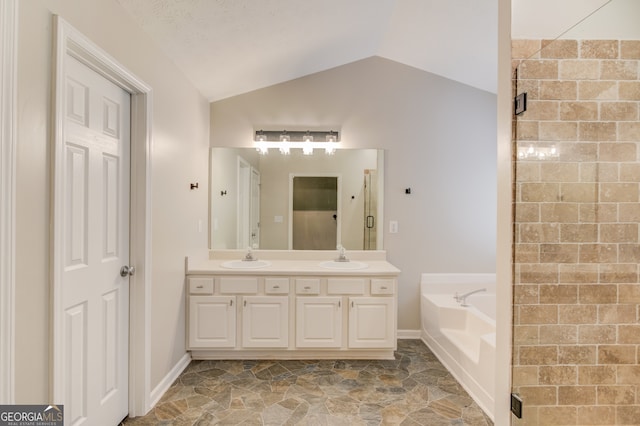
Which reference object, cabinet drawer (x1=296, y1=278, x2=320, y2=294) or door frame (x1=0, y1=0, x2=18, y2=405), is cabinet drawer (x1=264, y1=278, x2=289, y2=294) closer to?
cabinet drawer (x1=296, y1=278, x2=320, y2=294)

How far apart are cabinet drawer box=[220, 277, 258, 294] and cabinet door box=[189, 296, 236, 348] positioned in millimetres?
59

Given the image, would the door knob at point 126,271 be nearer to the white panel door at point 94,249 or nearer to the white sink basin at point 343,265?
the white panel door at point 94,249

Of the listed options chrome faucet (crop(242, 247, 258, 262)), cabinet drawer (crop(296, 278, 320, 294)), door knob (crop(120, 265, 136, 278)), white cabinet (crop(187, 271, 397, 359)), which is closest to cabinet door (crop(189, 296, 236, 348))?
white cabinet (crop(187, 271, 397, 359))

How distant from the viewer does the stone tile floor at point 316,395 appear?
1.87 metres

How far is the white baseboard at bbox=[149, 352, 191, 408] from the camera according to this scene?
1.98 metres

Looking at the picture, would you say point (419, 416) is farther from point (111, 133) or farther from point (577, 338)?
point (111, 133)

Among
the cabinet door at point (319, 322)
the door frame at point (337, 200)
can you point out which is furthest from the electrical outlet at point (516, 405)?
the door frame at point (337, 200)

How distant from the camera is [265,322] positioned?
8.36ft

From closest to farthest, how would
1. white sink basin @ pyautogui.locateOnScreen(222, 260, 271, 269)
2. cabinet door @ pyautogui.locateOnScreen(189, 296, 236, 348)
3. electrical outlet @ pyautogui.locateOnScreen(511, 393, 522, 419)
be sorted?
electrical outlet @ pyautogui.locateOnScreen(511, 393, 522, 419) < cabinet door @ pyautogui.locateOnScreen(189, 296, 236, 348) < white sink basin @ pyautogui.locateOnScreen(222, 260, 271, 269)

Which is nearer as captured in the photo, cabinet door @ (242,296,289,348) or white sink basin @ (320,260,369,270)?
cabinet door @ (242,296,289,348)

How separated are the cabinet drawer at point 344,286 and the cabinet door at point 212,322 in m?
0.82

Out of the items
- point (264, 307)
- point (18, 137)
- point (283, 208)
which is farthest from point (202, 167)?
point (18, 137)

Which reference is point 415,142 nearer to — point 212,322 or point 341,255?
point 341,255

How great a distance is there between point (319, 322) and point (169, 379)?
1.18 metres
